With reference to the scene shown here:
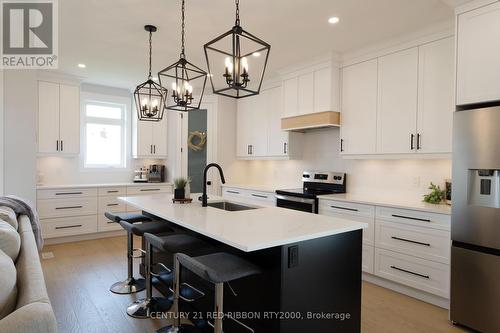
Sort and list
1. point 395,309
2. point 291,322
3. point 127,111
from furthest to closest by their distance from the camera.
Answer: point 127,111, point 395,309, point 291,322

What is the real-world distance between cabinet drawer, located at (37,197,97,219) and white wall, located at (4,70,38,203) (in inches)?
65.0

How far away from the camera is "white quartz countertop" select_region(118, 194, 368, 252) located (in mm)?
1641

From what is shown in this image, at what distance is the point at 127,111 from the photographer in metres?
6.02

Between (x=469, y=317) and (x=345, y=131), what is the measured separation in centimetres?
232

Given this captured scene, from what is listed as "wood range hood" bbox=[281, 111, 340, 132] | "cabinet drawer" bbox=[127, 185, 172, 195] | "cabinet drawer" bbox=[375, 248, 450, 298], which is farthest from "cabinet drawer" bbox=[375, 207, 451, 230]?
"cabinet drawer" bbox=[127, 185, 172, 195]

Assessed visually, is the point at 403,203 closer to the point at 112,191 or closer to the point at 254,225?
the point at 254,225

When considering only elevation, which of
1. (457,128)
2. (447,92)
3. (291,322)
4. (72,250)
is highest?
(447,92)

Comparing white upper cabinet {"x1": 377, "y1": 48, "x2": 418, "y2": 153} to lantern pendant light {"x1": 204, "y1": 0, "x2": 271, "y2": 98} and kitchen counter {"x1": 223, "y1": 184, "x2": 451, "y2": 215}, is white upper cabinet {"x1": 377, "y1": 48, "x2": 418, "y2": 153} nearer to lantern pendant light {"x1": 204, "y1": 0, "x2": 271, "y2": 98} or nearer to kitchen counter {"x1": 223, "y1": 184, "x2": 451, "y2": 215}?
kitchen counter {"x1": 223, "y1": 184, "x2": 451, "y2": 215}

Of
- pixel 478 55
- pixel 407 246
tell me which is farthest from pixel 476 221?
pixel 478 55

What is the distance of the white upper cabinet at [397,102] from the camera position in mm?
3293

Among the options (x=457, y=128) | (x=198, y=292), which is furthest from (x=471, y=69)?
(x=198, y=292)

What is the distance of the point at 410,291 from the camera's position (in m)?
3.08

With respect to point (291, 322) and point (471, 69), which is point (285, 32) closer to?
point (471, 69)

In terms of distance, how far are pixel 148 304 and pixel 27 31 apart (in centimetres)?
291
